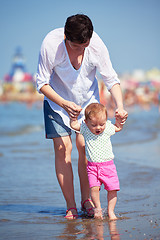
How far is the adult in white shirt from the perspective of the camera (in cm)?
317

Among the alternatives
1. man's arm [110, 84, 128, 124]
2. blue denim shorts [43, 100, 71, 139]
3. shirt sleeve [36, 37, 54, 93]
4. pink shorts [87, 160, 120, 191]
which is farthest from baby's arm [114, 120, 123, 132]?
shirt sleeve [36, 37, 54, 93]

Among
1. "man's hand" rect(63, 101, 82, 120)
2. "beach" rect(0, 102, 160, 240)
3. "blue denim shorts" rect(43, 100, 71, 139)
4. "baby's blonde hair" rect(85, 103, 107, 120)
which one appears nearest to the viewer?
"beach" rect(0, 102, 160, 240)

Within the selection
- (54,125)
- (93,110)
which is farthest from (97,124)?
(54,125)

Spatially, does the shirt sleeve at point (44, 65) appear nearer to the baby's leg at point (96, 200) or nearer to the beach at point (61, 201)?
the baby's leg at point (96, 200)

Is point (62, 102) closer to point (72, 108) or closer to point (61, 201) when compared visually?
point (72, 108)

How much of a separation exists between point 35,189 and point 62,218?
116 cm

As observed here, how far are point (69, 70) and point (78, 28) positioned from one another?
430mm

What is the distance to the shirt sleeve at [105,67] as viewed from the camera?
325 centimetres

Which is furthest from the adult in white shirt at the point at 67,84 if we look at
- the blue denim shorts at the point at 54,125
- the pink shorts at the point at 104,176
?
the pink shorts at the point at 104,176

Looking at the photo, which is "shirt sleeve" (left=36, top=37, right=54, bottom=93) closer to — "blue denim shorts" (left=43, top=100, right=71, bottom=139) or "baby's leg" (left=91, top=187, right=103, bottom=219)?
"blue denim shorts" (left=43, top=100, right=71, bottom=139)

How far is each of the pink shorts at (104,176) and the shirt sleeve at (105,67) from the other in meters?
0.65

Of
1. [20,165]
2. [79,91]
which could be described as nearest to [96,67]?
[79,91]

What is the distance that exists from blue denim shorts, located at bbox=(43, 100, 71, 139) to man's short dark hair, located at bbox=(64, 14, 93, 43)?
2.26 feet

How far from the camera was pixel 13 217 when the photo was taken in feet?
11.0
